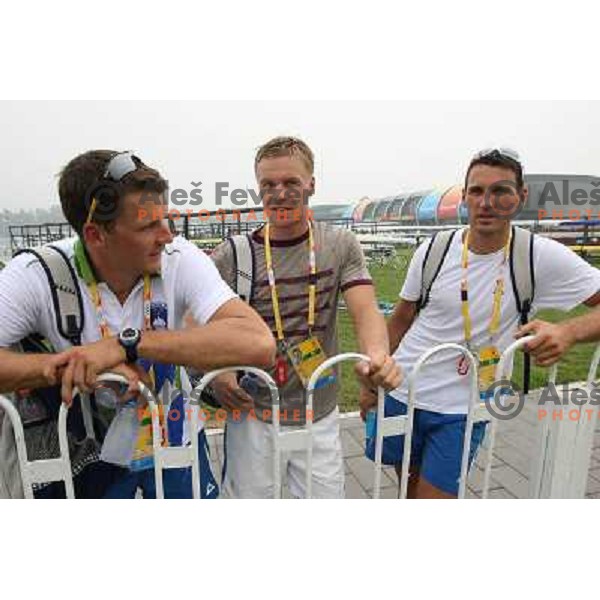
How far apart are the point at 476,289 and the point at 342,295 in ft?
2.02

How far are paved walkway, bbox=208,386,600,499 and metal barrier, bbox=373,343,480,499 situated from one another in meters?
1.38

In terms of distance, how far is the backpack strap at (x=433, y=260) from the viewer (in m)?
2.27

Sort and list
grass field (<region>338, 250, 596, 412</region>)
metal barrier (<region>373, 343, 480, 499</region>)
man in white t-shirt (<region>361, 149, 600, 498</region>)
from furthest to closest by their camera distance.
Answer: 1. grass field (<region>338, 250, 596, 412</region>)
2. man in white t-shirt (<region>361, 149, 600, 498</region>)
3. metal barrier (<region>373, 343, 480, 499</region>)

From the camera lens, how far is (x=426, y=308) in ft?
7.58

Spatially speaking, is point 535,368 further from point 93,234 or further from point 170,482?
point 93,234

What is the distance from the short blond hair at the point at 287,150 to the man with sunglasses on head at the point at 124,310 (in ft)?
1.87

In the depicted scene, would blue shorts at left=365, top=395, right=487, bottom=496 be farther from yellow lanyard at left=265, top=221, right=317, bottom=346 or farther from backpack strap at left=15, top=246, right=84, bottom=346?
backpack strap at left=15, top=246, right=84, bottom=346

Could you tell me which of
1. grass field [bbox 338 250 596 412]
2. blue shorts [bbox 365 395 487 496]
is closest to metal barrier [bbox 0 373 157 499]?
blue shorts [bbox 365 395 487 496]

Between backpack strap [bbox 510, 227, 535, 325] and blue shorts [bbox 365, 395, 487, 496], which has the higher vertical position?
backpack strap [bbox 510, 227, 535, 325]

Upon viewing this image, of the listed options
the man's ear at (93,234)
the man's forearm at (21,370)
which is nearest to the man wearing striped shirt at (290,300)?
the man's ear at (93,234)

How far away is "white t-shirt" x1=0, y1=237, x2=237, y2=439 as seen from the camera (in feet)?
4.88

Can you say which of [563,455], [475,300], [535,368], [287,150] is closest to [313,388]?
[475,300]

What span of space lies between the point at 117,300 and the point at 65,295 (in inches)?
6.5

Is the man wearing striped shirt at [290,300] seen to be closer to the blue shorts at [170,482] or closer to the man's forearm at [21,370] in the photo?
the blue shorts at [170,482]
